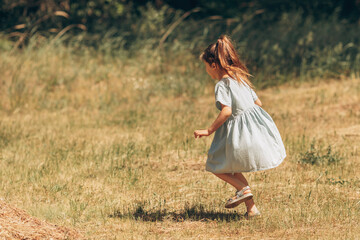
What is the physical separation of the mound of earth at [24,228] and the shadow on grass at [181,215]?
88 cm

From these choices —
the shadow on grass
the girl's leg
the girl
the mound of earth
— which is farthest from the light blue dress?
the mound of earth

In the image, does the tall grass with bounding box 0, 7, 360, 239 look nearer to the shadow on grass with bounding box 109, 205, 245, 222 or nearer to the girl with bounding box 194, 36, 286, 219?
the shadow on grass with bounding box 109, 205, 245, 222

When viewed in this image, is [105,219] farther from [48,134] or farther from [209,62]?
[48,134]

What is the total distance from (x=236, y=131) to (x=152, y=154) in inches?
116

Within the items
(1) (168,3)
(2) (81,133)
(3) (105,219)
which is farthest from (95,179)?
(1) (168,3)

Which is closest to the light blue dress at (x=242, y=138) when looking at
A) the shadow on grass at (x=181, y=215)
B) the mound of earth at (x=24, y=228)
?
the shadow on grass at (x=181, y=215)

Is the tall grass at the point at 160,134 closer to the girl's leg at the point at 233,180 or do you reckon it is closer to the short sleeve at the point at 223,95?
the girl's leg at the point at 233,180

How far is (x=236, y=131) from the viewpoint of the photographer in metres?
5.17

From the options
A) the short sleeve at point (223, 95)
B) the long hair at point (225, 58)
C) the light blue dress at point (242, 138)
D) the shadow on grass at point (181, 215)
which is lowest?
the shadow on grass at point (181, 215)

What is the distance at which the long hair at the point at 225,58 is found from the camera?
5246 mm

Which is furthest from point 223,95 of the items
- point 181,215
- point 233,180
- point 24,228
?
point 24,228

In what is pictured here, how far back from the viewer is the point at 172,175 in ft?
23.4

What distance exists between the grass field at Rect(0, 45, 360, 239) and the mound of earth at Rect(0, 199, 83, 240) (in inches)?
16.9

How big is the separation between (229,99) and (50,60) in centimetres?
839
